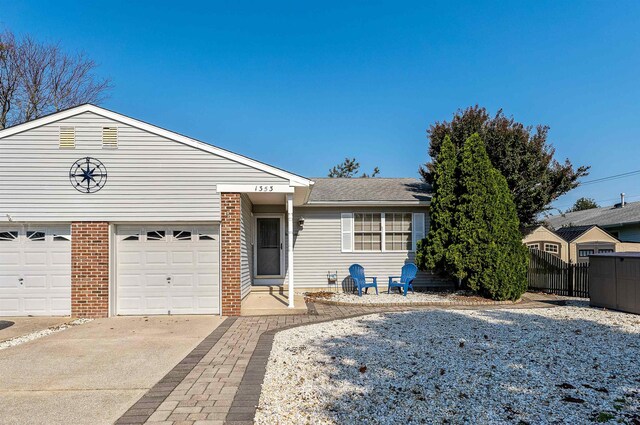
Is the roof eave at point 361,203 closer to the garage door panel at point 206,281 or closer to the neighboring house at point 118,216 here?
the neighboring house at point 118,216

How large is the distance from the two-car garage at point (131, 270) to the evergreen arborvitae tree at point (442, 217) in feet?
19.2

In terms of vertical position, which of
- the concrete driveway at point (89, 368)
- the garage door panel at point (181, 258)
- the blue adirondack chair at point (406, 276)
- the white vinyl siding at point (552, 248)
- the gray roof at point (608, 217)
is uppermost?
the gray roof at point (608, 217)

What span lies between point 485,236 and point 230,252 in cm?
657

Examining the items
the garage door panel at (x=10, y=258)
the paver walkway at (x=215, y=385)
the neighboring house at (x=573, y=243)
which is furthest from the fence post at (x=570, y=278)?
the garage door panel at (x=10, y=258)

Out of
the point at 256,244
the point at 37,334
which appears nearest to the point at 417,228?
the point at 256,244

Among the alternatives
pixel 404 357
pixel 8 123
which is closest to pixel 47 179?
pixel 404 357

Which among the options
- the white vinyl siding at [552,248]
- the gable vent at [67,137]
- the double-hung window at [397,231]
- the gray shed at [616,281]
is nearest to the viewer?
the gray shed at [616,281]

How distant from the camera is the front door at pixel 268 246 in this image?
41.9 ft

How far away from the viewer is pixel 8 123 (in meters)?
20.1

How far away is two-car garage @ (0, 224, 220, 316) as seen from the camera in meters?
8.71

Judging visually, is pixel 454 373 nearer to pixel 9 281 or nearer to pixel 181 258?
pixel 181 258

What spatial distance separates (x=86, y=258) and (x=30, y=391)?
4728 mm

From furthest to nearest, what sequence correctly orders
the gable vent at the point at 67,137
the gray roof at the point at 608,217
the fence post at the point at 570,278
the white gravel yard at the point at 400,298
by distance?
1. the gray roof at the point at 608,217
2. the fence post at the point at 570,278
3. the white gravel yard at the point at 400,298
4. the gable vent at the point at 67,137

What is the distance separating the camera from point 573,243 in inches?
684
